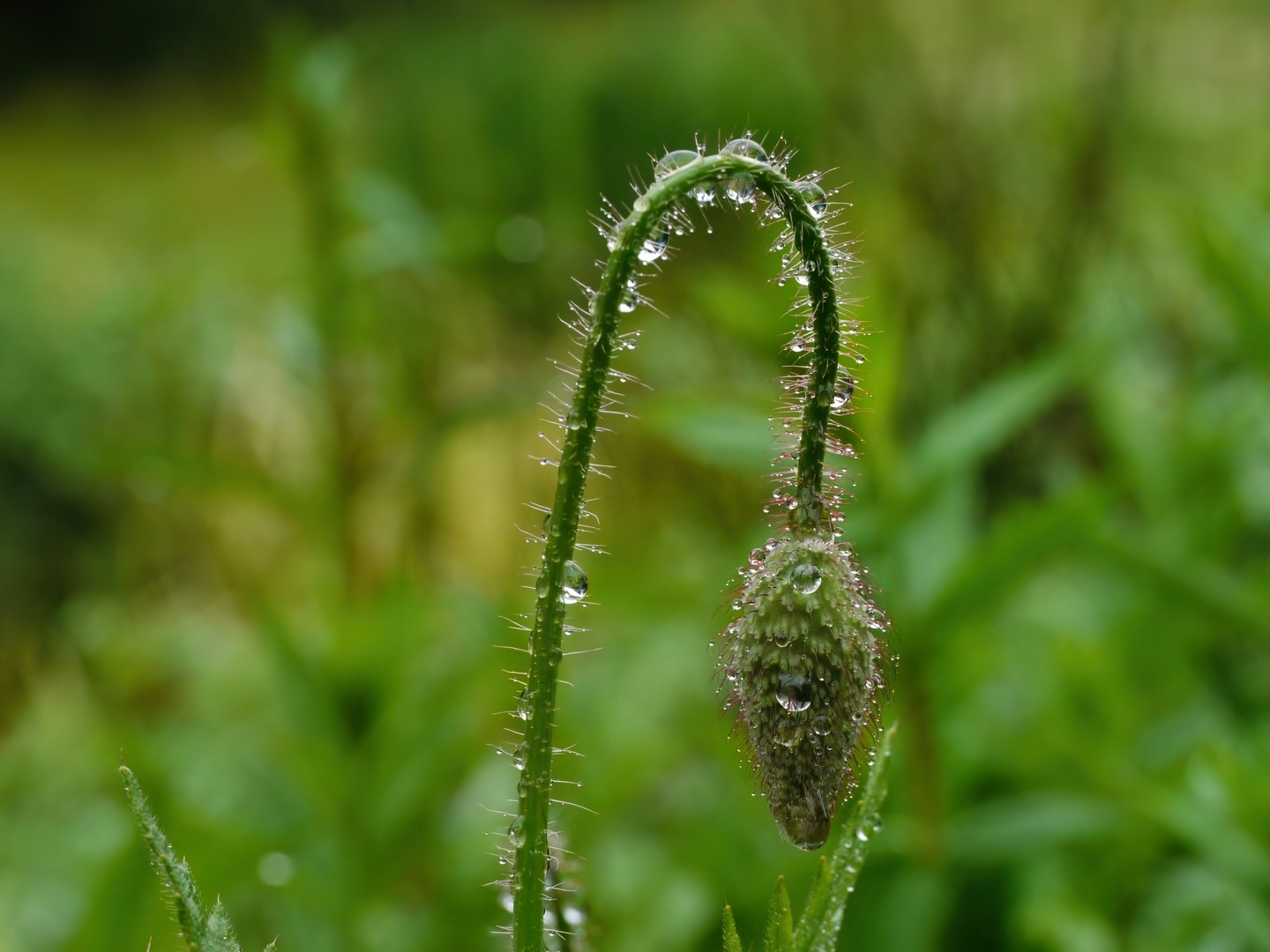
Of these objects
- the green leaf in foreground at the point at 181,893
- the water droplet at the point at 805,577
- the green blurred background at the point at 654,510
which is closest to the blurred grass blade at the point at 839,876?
the water droplet at the point at 805,577

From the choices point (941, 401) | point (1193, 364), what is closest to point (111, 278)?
point (941, 401)

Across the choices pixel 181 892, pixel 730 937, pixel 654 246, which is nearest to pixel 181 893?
pixel 181 892

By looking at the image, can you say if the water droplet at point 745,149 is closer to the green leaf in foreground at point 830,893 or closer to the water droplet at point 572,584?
the water droplet at point 572,584

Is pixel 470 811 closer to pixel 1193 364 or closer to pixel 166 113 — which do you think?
pixel 1193 364

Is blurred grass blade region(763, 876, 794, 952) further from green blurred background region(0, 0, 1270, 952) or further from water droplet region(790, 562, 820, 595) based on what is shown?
green blurred background region(0, 0, 1270, 952)

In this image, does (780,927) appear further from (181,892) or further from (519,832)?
(181,892)
